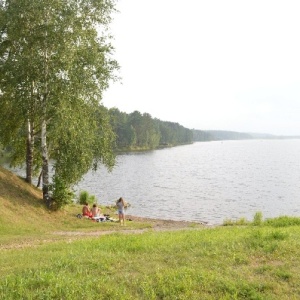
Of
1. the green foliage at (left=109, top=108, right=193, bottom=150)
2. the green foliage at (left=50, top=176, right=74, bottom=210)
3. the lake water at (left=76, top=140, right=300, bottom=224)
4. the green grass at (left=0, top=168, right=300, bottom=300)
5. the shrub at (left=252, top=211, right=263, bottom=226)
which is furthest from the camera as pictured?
the green foliage at (left=109, top=108, right=193, bottom=150)

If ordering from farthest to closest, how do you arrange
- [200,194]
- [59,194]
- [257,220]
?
[200,194] → [59,194] → [257,220]

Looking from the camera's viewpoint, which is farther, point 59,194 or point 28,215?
point 59,194

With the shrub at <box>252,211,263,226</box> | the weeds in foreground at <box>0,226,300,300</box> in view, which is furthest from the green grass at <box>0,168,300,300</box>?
the shrub at <box>252,211,263,226</box>

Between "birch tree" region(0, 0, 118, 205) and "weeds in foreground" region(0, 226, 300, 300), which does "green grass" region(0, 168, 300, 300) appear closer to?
"weeds in foreground" region(0, 226, 300, 300)

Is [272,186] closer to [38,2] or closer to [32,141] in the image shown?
[32,141]

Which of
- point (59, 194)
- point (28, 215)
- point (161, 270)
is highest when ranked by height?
point (161, 270)

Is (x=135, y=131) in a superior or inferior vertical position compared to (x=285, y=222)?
superior

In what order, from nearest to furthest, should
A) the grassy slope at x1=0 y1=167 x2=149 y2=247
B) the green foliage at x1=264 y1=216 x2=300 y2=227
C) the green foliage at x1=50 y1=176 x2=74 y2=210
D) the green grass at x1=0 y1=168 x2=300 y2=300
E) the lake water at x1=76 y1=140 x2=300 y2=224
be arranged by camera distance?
the green grass at x1=0 y1=168 x2=300 y2=300
the green foliage at x1=264 y1=216 x2=300 y2=227
the grassy slope at x1=0 y1=167 x2=149 y2=247
the green foliage at x1=50 y1=176 x2=74 y2=210
the lake water at x1=76 y1=140 x2=300 y2=224

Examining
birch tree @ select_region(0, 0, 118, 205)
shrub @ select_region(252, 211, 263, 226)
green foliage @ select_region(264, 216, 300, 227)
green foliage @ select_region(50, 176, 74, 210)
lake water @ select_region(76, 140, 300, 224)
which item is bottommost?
lake water @ select_region(76, 140, 300, 224)

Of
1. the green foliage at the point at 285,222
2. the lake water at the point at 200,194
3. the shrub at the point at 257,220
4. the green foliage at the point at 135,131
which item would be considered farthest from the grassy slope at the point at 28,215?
the green foliage at the point at 135,131

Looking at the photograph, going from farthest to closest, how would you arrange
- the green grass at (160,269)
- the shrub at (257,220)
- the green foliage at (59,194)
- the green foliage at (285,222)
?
the green foliage at (59,194)
the shrub at (257,220)
the green foliage at (285,222)
the green grass at (160,269)

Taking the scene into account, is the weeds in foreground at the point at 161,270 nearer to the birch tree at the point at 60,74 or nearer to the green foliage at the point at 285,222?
the green foliage at the point at 285,222

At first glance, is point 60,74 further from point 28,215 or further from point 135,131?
point 135,131

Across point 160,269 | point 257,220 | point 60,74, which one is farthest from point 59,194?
point 160,269
